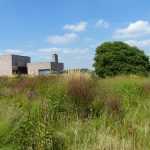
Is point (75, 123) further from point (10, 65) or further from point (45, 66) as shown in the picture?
point (10, 65)

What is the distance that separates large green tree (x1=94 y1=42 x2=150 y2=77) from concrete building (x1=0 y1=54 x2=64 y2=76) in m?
27.6

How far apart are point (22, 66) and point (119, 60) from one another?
3854cm

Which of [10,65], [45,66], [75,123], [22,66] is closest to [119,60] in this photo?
[75,123]

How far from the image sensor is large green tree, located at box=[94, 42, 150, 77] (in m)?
34.5

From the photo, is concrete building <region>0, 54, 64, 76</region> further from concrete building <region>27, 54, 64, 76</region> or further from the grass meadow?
the grass meadow

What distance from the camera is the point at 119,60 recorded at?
115 ft

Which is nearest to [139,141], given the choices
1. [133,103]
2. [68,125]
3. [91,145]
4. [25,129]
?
[91,145]

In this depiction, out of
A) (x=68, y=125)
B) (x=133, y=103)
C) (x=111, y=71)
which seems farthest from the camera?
(x=111, y=71)

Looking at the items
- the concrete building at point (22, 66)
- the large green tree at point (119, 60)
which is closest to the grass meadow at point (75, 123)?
the large green tree at point (119, 60)

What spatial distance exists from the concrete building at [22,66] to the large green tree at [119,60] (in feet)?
90.7

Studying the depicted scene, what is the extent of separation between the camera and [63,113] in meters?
8.50

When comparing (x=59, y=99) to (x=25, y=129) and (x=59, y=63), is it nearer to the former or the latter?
(x=25, y=129)

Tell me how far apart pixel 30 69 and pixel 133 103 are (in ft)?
185

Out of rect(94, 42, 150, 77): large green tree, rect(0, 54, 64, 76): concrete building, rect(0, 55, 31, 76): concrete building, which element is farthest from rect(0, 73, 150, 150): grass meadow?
rect(0, 55, 31, 76): concrete building
